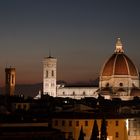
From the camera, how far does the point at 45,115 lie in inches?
1903

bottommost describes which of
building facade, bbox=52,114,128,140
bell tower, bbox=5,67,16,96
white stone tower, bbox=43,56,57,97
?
building facade, bbox=52,114,128,140

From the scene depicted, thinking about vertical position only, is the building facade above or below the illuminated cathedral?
below

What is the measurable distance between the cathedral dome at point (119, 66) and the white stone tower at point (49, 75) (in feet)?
28.4

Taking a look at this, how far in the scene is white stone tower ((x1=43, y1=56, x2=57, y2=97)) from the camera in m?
112

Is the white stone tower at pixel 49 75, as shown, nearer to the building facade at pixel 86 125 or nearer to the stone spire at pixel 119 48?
the stone spire at pixel 119 48

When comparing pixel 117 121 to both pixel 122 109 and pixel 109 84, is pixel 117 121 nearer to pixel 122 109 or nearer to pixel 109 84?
pixel 122 109

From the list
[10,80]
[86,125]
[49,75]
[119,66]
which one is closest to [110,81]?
[119,66]

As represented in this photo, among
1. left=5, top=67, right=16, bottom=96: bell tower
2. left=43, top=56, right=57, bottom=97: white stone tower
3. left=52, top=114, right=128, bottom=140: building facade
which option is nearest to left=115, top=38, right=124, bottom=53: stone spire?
left=43, top=56, right=57, bottom=97: white stone tower

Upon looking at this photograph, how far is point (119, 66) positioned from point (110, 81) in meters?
2.36

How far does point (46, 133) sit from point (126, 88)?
6755 centimetres

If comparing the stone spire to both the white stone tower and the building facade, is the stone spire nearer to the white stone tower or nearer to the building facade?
the white stone tower

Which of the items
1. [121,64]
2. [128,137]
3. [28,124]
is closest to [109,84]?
[121,64]

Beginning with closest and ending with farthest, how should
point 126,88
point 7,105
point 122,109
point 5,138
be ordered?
point 5,138 < point 7,105 < point 122,109 < point 126,88

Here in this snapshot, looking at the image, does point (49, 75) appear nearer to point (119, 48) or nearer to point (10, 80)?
point (119, 48)
